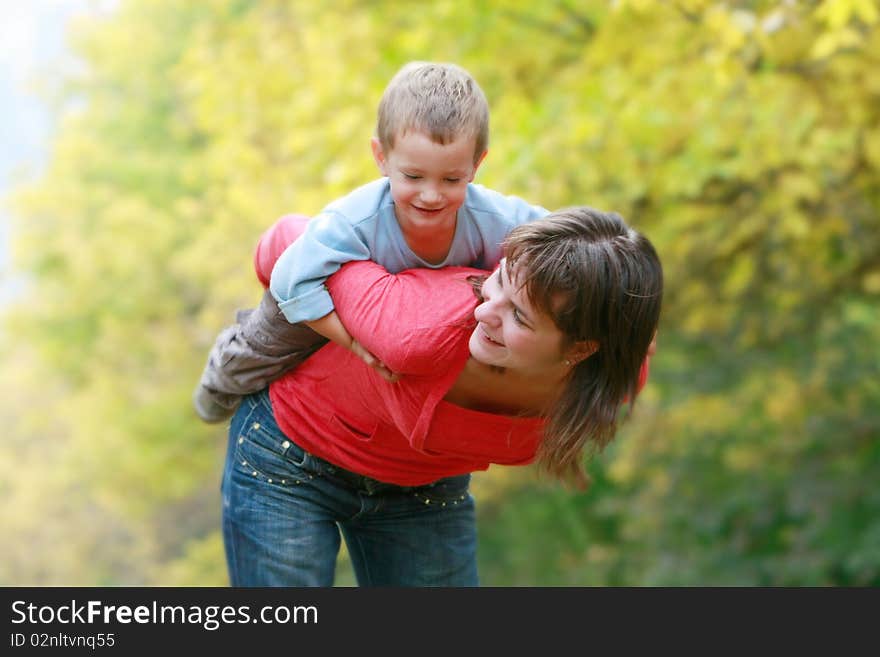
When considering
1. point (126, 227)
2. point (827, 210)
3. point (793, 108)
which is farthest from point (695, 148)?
point (126, 227)

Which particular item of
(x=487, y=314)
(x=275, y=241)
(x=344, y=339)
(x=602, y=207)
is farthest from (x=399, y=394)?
→ (x=602, y=207)

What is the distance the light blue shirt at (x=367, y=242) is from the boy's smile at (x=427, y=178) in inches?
2.0

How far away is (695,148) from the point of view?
6172mm

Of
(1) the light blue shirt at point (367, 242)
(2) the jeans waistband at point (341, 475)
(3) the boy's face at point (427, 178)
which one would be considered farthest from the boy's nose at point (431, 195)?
(2) the jeans waistband at point (341, 475)

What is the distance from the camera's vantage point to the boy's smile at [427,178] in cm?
242

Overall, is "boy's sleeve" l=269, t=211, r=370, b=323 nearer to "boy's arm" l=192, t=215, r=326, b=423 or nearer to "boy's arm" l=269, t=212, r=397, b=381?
"boy's arm" l=269, t=212, r=397, b=381

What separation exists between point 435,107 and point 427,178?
143 millimetres

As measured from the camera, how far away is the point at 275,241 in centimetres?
268

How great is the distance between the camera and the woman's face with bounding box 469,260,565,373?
7.27ft

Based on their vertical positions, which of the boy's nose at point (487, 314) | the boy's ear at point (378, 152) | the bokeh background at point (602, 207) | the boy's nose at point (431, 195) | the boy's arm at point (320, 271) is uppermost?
the bokeh background at point (602, 207)

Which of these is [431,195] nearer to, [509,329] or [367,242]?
[367,242]

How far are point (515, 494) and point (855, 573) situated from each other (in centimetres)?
713

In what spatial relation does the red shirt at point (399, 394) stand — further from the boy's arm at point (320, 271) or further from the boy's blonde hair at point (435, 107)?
the boy's blonde hair at point (435, 107)

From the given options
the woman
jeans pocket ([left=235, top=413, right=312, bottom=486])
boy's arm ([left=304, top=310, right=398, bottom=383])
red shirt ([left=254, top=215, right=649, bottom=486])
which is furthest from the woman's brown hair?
jeans pocket ([left=235, top=413, right=312, bottom=486])
